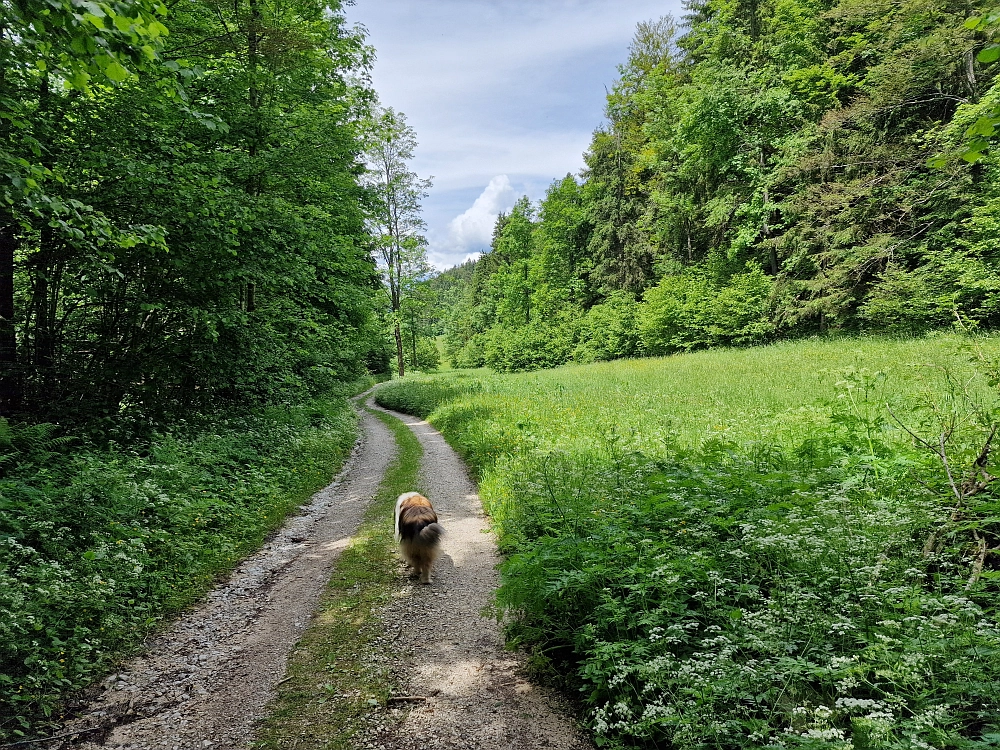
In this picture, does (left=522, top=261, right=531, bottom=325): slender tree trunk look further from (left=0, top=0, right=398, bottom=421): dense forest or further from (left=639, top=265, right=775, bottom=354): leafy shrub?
(left=0, top=0, right=398, bottom=421): dense forest

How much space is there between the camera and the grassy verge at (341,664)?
3552mm

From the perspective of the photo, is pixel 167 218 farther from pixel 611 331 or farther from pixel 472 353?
pixel 472 353

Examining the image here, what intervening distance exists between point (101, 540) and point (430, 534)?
12.4 ft

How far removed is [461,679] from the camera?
4148mm

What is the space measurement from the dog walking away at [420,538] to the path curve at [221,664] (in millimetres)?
1188

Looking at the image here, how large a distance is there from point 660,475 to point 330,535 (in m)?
5.65

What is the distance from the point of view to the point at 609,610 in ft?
12.6

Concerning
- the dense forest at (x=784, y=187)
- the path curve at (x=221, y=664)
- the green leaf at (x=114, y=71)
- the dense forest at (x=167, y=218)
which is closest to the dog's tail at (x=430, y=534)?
the path curve at (x=221, y=664)

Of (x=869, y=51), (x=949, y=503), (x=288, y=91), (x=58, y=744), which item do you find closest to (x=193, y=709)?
(x=58, y=744)

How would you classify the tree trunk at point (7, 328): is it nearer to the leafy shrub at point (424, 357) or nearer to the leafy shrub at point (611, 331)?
the leafy shrub at point (611, 331)

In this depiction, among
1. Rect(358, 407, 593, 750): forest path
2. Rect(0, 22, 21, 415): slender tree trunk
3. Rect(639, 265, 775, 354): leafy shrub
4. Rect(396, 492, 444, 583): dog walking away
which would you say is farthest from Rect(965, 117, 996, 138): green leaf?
Rect(639, 265, 775, 354): leafy shrub

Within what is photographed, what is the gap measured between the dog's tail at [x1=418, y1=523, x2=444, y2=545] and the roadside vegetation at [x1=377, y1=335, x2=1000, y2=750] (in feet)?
3.26

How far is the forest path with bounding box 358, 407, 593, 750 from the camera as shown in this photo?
3451mm

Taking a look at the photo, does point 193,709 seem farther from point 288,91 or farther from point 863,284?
point 863,284
